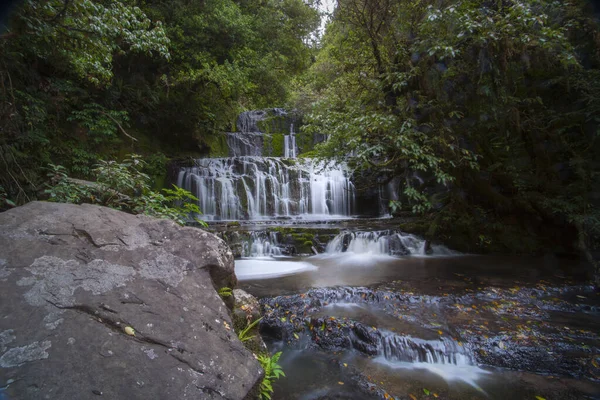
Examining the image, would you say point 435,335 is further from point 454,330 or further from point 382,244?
point 382,244

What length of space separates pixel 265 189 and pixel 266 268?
21.5 feet

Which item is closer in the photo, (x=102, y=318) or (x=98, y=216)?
(x=102, y=318)

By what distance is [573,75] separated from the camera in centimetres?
602

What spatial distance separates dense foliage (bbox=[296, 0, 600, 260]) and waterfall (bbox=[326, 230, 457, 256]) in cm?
60

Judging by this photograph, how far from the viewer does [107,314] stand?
69.1 inches

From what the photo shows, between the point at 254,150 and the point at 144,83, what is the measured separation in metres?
6.38

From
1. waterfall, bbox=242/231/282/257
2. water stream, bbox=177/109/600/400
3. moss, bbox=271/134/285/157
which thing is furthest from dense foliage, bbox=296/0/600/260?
moss, bbox=271/134/285/157

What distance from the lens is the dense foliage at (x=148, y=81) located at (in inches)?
233

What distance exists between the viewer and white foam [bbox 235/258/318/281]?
605cm

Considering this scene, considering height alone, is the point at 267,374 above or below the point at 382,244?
below

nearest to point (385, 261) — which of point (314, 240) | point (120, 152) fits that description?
point (314, 240)

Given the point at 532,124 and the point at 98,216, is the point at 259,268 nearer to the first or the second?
the point at 98,216

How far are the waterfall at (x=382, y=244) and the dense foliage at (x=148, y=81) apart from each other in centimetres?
595

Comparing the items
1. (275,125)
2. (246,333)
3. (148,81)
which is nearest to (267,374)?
(246,333)
